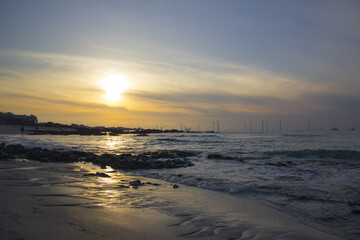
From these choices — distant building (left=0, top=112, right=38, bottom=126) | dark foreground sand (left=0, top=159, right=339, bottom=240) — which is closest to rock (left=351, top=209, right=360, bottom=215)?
dark foreground sand (left=0, top=159, right=339, bottom=240)

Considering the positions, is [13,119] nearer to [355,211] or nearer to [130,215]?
[130,215]

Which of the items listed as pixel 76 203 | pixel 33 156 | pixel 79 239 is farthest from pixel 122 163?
pixel 79 239

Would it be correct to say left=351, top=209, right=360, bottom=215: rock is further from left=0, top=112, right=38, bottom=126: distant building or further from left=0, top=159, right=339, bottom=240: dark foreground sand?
left=0, top=112, right=38, bottom=126: distant building

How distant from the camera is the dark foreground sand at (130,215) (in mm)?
3771

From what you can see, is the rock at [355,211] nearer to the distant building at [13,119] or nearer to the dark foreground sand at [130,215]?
the dark foreground sand at [130,215]

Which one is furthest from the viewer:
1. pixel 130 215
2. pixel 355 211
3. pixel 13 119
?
pixel 13 119

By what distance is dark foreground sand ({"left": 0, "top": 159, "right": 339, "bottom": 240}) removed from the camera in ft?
12.4

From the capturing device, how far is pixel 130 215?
4.72 meters

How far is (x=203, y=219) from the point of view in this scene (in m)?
4.84

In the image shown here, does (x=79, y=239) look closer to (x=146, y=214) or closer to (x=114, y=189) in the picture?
(x=146, y=214)

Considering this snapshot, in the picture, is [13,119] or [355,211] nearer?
[355,211]

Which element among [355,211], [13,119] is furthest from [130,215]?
[13,119]

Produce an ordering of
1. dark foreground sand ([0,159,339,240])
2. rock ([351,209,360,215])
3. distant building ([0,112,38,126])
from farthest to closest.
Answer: distant building ([0,112,38,126]) < rock ([351,209,360,215]) < dark foreground sand ([0,159,339,240])

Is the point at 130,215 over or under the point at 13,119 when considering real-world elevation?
under
